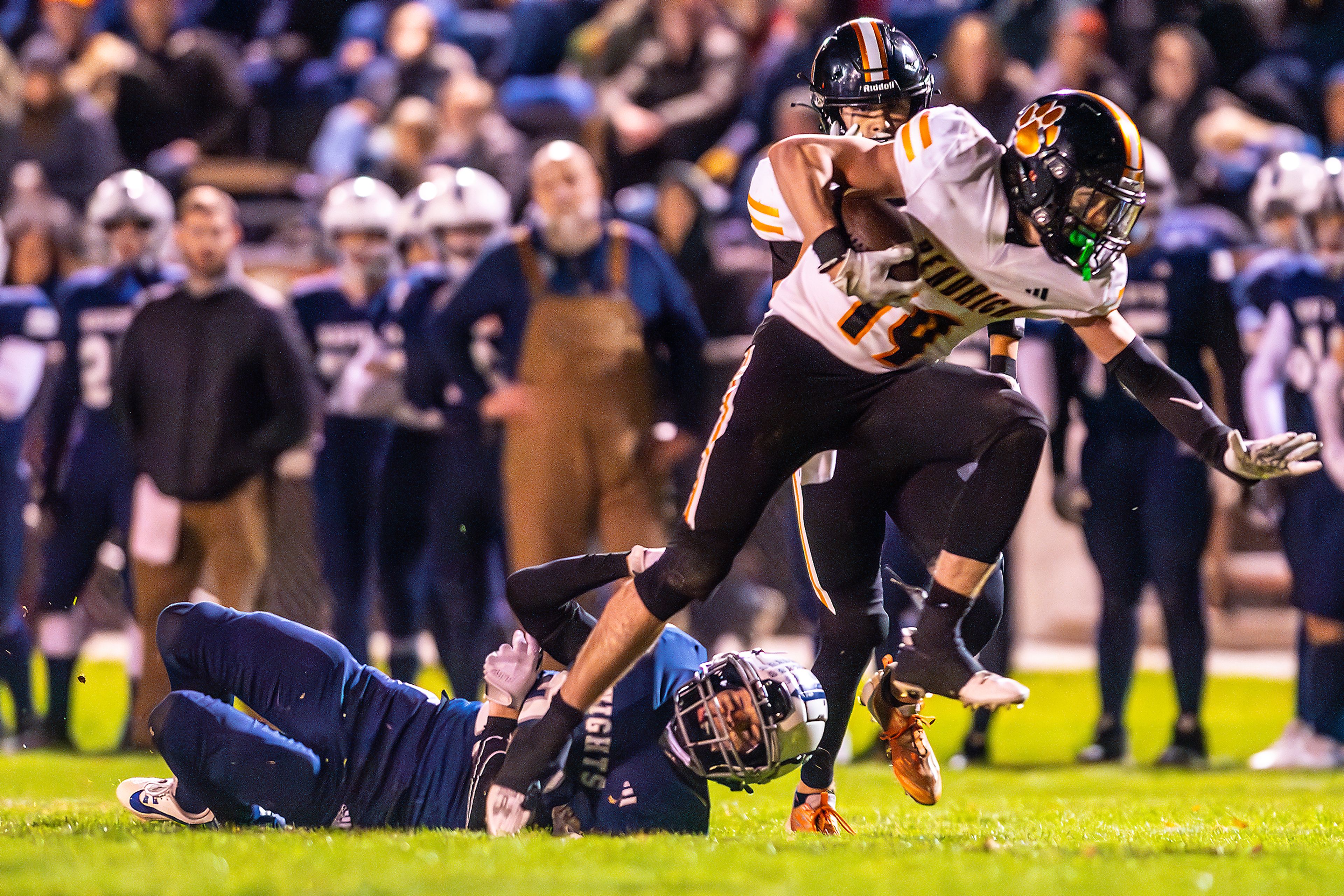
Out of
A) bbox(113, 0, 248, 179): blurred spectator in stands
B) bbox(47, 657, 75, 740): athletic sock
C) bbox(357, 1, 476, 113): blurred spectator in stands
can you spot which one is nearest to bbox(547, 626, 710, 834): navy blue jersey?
bbox(47, 657, 75, 740): athletic sock

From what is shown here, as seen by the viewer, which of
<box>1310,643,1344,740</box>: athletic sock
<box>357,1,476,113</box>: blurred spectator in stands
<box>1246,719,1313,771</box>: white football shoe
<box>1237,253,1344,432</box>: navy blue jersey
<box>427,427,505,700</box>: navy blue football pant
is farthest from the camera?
<box>357,1,476,113</box>: blurred spectator in stands

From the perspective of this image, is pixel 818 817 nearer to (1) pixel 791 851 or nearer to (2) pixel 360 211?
(1) pixel 791 851

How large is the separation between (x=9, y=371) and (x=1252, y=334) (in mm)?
5241

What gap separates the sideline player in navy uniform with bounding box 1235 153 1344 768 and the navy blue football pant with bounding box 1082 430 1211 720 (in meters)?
0.35

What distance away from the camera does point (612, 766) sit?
4344 mm

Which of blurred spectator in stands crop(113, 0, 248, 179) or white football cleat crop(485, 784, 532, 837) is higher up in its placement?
blurred spectator in stands crop(113, 0, 248, 179)

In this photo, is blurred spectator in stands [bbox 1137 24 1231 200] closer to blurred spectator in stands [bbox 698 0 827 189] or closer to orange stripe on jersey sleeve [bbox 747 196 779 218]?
blurred spectator in stands [bbox 698 0 827 189]

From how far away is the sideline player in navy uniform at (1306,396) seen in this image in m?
7.12

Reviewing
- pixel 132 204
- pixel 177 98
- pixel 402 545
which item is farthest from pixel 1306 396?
pixel 177 98

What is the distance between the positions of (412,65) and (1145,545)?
6445mm

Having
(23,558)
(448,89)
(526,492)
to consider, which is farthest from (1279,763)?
(448,89)

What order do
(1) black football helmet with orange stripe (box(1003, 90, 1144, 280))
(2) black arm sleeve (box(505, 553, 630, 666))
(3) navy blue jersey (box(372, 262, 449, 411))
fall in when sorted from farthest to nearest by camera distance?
(3) navy blue jersey (box(372, 262, 449, 411))
(2) black arm sleeve (box(505, 553, 630, 666))
(1) black football helmet with orange stripe (box(1003, 90, 1144, 280))

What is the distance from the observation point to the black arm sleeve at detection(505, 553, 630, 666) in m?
4.55

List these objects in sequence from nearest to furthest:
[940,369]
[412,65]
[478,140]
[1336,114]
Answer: [940,369] < [1336,114] < [478,140] < [412,65]
